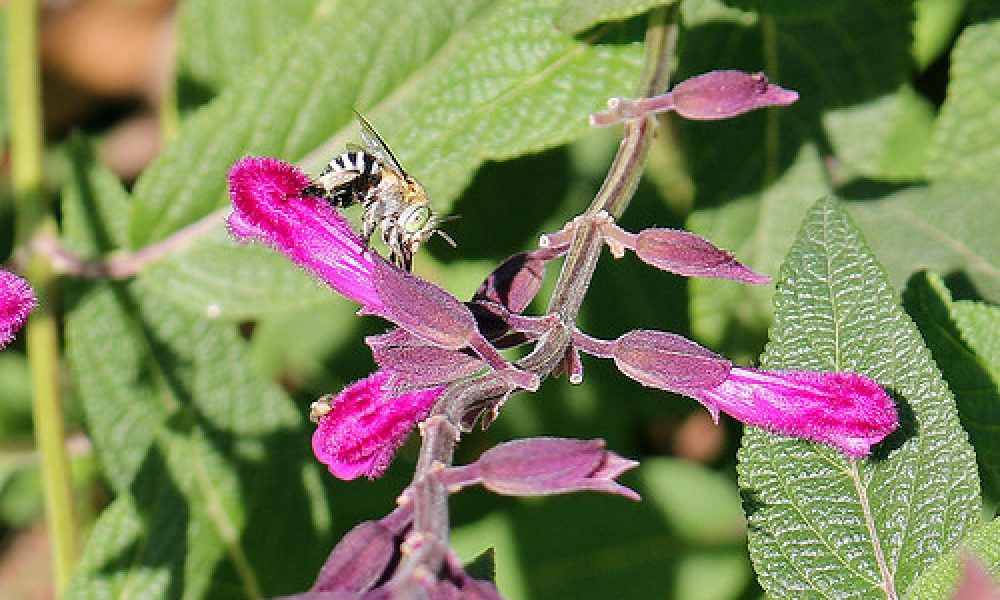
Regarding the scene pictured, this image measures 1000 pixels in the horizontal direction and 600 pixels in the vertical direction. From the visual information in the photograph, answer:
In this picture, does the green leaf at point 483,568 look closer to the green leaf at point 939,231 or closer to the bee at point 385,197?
the bee at point 385,197

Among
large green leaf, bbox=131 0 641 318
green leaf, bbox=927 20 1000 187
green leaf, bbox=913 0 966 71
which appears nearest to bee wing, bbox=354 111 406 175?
large green leaf, bbox=131 0 641 318

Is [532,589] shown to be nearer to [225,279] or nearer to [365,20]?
[225,279]

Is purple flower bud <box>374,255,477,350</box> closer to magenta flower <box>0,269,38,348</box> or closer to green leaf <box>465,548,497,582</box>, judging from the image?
green leaf <box>465,548,497,582</box>

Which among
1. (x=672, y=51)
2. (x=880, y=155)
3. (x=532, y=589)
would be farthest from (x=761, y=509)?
(x=880, y=155)

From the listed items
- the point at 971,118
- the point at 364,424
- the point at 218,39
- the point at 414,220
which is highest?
the point at 218,39

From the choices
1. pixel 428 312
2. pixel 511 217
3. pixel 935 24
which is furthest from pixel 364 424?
pixel 935 24

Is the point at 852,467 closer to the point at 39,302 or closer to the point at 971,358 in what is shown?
the point at 971,358
